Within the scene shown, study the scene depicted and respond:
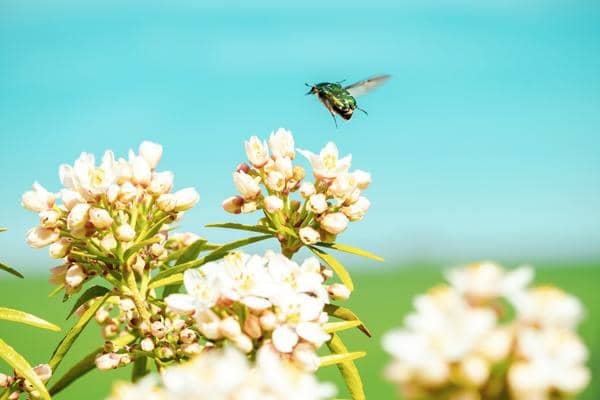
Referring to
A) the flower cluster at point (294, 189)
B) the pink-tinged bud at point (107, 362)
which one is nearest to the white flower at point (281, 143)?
the flower cluster at point (294, 189)

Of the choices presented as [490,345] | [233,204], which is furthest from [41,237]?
[490,345]

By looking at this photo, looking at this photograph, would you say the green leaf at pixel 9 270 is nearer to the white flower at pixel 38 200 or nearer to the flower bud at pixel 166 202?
the white flower at pixel 38 200

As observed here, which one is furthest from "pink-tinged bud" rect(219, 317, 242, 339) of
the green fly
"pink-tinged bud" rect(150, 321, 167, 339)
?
the green fly

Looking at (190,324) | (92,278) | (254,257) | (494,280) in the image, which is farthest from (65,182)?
(494,280)

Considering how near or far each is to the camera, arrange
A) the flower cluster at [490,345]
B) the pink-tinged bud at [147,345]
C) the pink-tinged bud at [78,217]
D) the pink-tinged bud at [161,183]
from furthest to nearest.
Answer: the pink-tinged bud at [161,183], the pink-tinged bud at [147,345], the pink-tinged bud at [78,217], the flower cluster at [490,345]

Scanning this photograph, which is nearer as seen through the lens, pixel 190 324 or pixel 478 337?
pixel 478 337

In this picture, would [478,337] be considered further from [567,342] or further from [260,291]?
[260,291]

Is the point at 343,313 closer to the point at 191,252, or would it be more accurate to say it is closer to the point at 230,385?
the point at 191,252
